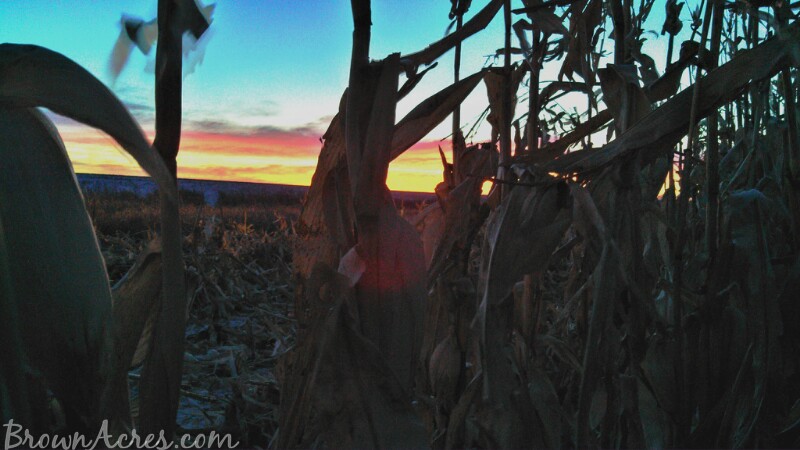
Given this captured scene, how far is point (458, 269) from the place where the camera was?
76 cm

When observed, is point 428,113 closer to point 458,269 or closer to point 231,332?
point 458,269

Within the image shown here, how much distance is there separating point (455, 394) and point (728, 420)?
0.33 metres

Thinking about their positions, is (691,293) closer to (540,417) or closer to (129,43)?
(540,417)

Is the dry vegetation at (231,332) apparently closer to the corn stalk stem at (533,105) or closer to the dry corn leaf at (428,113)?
the dry corn leaf at (428,113)

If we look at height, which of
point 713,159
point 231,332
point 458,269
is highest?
point 713,159

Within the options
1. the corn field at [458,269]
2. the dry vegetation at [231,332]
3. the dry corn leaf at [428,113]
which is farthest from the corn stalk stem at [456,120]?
the dry vegetation at [231,332]

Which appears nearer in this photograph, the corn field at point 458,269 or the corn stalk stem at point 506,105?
the corn field at point 458,269

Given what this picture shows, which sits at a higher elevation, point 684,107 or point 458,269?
point 684,107

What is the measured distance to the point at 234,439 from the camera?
0.99 m

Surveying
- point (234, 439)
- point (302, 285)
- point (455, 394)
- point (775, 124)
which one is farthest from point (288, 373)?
point (775, 124)

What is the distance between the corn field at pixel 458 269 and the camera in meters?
0.33

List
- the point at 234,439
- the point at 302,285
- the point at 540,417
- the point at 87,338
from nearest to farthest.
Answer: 1. the point at 87,338
2. the point at 302,285
3. the point at 540,417
4. the point at 234,439

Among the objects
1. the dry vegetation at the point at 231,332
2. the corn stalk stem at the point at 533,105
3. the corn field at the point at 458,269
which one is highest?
the corn stalk stem at the point at 533,105

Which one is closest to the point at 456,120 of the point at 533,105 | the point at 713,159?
the point at 533,105
